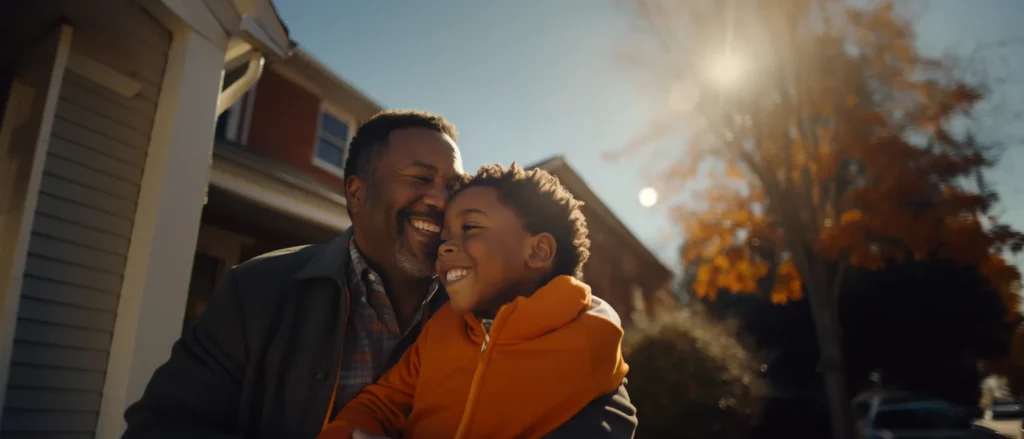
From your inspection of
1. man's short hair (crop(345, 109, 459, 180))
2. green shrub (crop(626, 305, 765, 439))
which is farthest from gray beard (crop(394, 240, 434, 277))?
green shrub (crop(626, 305, 765, 439))

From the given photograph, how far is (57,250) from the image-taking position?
4.30m

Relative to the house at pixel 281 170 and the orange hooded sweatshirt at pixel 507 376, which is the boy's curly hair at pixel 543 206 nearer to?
the orange hooded sweatshirt at pixel 507 376

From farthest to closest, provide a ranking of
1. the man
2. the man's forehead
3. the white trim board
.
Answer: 1. the white trim board
2. the man's forehead
3. the man

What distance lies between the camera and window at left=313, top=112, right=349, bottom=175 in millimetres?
12664

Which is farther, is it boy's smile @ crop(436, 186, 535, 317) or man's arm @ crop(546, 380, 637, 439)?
boy's smile @ crop(436, 186, 535, 317)

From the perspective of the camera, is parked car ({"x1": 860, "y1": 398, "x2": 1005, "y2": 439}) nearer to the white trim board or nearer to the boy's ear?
the white trim board

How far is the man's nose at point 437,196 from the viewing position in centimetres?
235

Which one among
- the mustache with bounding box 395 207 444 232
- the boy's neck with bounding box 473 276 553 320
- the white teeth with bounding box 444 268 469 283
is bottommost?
the boy's neck with bounding box 473 276 553 320

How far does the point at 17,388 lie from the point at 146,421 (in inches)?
120

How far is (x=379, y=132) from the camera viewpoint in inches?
104

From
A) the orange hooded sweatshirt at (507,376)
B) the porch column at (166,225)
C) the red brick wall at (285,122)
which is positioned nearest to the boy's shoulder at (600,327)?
the orange hooded sweatshirt at (507,376)

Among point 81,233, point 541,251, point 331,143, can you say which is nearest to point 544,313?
point 541,251

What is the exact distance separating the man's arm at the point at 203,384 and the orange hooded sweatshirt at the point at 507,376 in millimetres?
420

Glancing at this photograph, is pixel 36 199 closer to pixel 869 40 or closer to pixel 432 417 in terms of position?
pixel 432 417
